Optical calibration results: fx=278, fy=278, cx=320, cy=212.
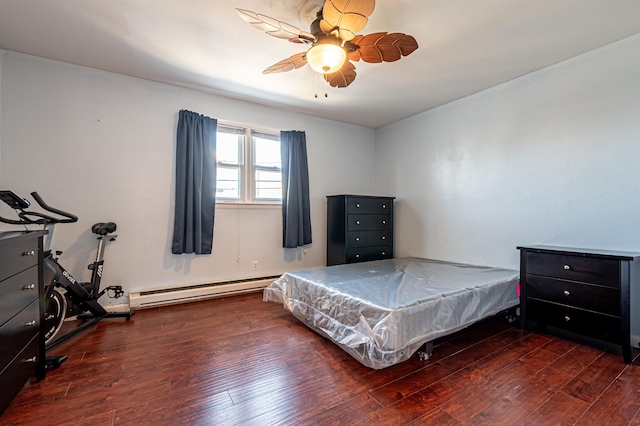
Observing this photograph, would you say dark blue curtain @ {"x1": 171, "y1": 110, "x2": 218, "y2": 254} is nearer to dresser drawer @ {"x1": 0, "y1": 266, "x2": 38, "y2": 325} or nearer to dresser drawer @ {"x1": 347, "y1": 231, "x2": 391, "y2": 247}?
dresser drawer @ {"x1": 0, "y1": 266, "x2": 38, "y2": 325}

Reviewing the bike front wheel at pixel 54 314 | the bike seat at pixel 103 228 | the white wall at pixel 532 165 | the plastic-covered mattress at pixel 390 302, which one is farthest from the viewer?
the bike seat at pixel 103 228

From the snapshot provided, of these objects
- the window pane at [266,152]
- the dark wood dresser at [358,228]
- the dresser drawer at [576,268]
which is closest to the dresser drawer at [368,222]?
the dark wood dresser at [358,228]

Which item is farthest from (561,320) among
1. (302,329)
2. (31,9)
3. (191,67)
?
(31,9)

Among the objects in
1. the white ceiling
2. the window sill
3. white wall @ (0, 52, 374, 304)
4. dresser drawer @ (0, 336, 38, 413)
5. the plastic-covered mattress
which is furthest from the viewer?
the window sill

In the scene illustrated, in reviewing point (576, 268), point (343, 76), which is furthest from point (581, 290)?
point (343, 76)

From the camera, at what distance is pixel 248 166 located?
11.8 feet

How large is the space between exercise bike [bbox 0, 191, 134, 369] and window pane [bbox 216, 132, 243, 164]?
4.51 ft

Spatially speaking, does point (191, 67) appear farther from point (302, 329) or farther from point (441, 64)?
point (302, 329)

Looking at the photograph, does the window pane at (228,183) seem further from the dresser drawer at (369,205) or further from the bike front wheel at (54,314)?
the bike front wheel at (54,314)

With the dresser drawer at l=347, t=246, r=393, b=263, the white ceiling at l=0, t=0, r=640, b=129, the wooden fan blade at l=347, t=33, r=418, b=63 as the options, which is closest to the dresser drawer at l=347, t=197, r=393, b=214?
the dresser drawer at l=347, t=246, r=393, b=263

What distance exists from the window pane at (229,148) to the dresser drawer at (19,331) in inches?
88.1

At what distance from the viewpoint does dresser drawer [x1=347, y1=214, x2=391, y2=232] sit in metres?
3.75

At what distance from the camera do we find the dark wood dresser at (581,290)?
6.25ft

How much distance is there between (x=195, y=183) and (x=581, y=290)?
3.65 metres
